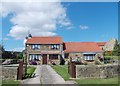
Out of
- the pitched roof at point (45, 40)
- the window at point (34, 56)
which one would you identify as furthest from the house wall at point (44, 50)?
the pitched roof at point (45, 40)

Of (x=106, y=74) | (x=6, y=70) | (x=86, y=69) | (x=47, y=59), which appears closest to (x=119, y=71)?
(x=106, y=74)

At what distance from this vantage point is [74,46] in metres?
65.1

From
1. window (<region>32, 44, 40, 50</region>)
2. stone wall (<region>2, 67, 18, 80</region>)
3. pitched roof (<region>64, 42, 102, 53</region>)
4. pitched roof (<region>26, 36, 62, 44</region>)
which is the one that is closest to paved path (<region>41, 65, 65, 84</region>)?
stone wall (<region>2, 67, 18, 80</region>)

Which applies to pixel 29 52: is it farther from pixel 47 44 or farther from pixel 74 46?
pixel 74 46

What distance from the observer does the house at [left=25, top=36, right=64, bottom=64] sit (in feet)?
197

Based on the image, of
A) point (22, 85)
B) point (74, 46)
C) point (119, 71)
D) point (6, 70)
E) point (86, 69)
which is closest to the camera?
point (22, 85)

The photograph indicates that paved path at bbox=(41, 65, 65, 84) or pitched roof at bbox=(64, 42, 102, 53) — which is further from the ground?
pitched roof at bbox=(64, 42, 102, 53)

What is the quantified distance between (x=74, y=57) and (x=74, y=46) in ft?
15.2

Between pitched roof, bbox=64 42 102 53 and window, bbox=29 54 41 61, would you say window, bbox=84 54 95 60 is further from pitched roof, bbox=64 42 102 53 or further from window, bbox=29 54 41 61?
window, bbox=29 54 41 61

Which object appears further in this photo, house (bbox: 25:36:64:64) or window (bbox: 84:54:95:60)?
window (bbox: 84:54:95:60)

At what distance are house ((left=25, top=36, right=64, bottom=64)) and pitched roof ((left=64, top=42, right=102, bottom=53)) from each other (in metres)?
2.61

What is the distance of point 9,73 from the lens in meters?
19.4

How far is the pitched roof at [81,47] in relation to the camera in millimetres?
62312

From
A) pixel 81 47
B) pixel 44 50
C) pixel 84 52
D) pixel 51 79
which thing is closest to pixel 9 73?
pixel 51 79
